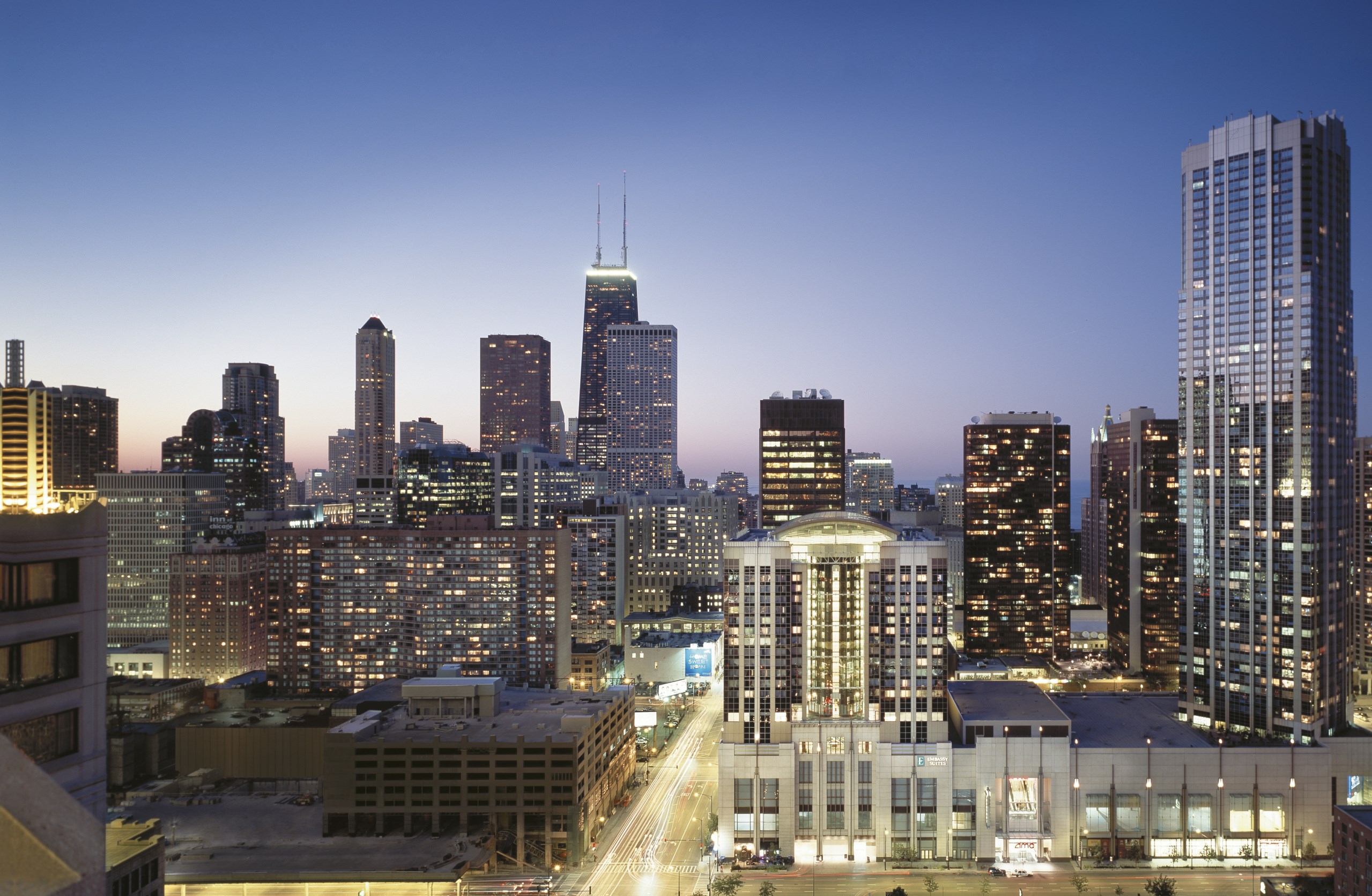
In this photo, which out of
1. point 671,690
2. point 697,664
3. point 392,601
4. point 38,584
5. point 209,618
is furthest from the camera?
point 209,618

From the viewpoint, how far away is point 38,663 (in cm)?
1725

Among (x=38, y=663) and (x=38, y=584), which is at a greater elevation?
(x=38, y=584)

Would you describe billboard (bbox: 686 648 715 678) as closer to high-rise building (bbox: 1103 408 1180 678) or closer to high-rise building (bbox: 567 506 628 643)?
high-rise building (bbox: 567 506 628 643)

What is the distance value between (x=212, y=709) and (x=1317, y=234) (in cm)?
15013

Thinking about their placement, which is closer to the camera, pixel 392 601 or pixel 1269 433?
pixel 1269 433

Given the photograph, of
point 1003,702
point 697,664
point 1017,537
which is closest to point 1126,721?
point 1003,702

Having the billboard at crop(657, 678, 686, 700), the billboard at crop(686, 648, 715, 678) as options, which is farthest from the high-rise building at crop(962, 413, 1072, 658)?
the billboard at crop(657, 678, 686, 700)

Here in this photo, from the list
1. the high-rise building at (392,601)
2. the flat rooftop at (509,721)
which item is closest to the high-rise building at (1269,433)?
the flat rooftop at (509,721)

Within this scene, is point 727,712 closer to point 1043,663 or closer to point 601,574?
point 1043,663

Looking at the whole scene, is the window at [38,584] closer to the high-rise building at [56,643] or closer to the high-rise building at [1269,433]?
the high-rise building at [56,643]

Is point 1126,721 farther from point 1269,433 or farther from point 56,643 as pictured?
point 56,643

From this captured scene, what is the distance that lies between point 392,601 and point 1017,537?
369 ft

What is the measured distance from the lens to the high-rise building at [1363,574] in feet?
485

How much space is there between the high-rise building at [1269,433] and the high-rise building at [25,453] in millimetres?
111925
